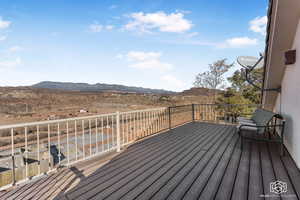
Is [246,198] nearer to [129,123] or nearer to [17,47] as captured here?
[129,123]

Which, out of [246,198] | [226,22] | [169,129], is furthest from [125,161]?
[226,22]

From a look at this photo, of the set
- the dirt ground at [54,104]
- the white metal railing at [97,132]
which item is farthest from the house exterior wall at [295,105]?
the dirt ground at [54,104]

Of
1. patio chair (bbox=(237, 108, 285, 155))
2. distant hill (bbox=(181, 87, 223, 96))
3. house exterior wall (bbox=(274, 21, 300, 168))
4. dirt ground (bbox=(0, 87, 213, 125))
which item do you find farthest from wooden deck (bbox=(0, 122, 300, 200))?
distant hill (bbox=(181, 87, 223, 96))

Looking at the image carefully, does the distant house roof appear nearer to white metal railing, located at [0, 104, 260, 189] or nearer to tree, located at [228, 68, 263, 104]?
white metal railing, located at [0, 104, 260, 189]

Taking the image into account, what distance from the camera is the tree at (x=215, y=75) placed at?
44.4 ft

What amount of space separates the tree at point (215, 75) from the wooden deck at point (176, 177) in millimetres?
11417

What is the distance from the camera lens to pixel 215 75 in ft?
46.2

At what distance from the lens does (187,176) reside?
7.24 feet

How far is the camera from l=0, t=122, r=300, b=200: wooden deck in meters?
1.81

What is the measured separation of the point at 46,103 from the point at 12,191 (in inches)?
673

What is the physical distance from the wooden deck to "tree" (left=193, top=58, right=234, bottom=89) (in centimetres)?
1142

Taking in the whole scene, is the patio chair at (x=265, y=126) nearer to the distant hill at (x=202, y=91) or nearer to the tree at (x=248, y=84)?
the tree at (x=248, y=84)

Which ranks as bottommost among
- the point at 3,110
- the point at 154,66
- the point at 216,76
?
the point at 3,110

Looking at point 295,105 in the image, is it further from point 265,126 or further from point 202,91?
point 202,91
